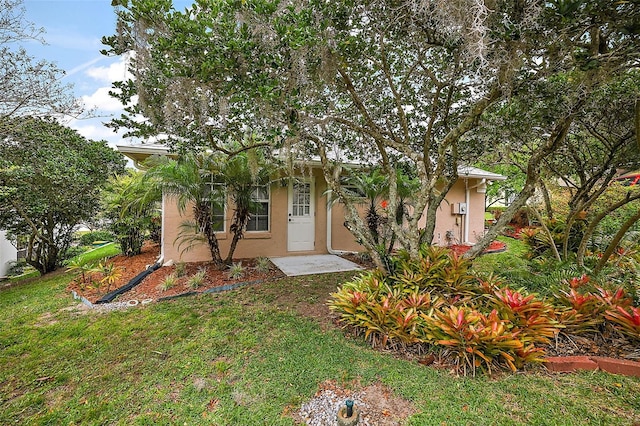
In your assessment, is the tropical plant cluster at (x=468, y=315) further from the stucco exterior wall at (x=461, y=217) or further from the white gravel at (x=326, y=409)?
the stucco exterior wall at (x=461, y=217)

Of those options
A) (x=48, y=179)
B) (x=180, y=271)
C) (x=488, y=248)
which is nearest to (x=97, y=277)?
(x=180, y=271)

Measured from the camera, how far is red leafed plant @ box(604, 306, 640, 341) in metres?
2.64

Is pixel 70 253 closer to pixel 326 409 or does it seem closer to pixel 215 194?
pixel 215 194

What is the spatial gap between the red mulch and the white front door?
4.36ft

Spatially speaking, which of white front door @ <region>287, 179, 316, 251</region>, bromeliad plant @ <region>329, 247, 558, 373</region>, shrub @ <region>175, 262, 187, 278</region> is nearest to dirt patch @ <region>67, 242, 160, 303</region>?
shrub @ <region>175, 262, 187, 278</region>

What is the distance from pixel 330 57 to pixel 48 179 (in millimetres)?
6799

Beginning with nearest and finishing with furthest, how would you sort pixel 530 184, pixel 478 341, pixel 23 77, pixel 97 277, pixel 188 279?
pixel 478 341 < pixel 530 184 < pixel 23 77 < pixel 188 279 < pixel 97 277

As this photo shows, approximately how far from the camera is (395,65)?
461 centimetres

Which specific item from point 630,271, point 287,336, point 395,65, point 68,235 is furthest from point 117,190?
point 630,271

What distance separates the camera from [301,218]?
7734 millimetres

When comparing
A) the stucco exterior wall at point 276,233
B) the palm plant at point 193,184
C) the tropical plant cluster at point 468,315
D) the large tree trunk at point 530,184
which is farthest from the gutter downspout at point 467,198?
the palm plant at point 193,184

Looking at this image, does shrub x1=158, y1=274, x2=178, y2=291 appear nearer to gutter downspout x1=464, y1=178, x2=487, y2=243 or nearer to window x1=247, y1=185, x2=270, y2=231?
window x1=247, y1=185, x2=270, y2=231

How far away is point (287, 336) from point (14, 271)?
40.2ft

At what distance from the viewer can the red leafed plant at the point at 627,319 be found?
2.64 metres
